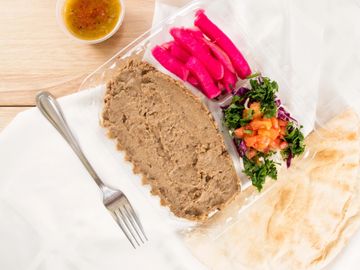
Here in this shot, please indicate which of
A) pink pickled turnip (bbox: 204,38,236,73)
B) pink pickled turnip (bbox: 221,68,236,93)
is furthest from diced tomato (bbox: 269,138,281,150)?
pink pickled turnip (bbox: 204,38,236,73)

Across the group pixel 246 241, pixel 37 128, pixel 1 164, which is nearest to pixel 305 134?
pixel 246 241

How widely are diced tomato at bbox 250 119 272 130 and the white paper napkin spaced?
55cm

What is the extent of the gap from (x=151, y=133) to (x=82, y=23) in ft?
3.20

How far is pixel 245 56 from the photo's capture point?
11.8 ft

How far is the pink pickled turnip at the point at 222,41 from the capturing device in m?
3.46

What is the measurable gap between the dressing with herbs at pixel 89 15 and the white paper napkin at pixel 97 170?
13.5 inches

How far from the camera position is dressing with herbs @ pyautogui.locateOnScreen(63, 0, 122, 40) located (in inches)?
144

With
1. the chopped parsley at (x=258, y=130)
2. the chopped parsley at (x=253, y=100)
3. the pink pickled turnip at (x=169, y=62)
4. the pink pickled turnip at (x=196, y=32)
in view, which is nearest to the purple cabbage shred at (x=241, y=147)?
A: the chopped parsley at (x=258, y=130)

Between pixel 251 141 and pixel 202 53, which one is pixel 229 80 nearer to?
pixel 202 53

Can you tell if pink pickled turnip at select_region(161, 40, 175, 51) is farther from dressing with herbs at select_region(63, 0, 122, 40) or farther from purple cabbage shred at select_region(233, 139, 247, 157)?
purple cabbage shred at select_region(233, 139, 247, 157)

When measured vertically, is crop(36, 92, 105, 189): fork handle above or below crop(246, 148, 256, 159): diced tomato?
above

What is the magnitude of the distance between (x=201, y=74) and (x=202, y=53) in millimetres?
148

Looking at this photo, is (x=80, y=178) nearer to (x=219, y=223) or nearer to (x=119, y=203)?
(x=119, y=203)

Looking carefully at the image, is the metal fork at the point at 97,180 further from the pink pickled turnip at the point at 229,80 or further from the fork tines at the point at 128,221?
the pink pickled turnip at the point at 229,80
